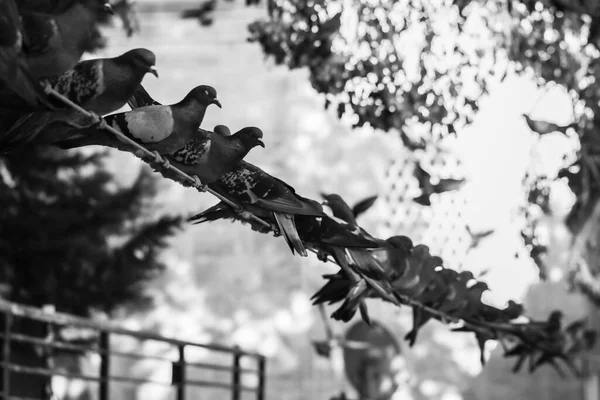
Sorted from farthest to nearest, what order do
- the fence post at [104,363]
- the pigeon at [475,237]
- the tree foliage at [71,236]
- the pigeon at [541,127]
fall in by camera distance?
the tree foliage at [71,236] < the fence post at [104,363] < the pigeon at [475,237] < the pigeon at [541,127]

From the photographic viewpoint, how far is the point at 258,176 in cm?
133

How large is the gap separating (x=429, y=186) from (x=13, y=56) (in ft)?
5.01

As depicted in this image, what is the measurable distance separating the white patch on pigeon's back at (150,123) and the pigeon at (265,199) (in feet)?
0.54

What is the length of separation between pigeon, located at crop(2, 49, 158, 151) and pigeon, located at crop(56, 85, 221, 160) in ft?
0.15

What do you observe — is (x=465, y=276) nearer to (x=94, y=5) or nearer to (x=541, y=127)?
(x=541, y=127)

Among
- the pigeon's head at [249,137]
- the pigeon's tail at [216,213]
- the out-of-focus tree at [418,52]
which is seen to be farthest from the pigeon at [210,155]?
the out-of-focus tree at [418,52]

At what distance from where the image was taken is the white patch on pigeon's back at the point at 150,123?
3.76 feet

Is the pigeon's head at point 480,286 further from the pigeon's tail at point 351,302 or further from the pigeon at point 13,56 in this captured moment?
the pigeon at point 13,56

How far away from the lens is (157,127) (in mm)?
1161

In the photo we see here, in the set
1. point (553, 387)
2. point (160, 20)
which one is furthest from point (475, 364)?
point (160, 20)

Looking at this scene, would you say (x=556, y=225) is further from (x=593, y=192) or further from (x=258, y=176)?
(x=258, y=176)

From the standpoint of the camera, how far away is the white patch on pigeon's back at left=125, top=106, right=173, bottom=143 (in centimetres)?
115

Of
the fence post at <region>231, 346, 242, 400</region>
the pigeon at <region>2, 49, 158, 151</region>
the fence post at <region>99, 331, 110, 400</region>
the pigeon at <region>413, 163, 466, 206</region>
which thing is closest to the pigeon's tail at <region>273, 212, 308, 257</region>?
the pigeon at <region>2, 49, 158, 151</region>

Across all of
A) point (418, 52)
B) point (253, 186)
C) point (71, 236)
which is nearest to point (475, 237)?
point (418, 52)
